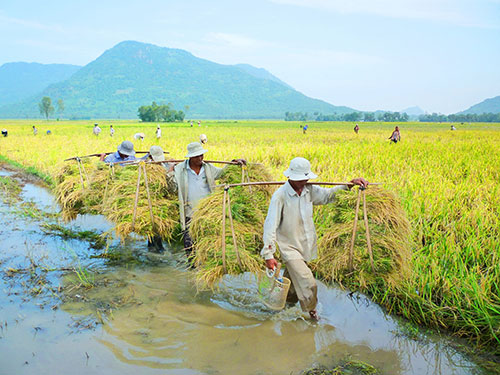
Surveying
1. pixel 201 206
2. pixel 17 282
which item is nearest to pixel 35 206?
pixel 17 282

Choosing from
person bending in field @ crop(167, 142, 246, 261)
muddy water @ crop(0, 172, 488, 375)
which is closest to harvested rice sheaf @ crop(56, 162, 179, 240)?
person bending in field @ crop(167, 142, 246, 261)

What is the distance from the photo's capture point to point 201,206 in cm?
418

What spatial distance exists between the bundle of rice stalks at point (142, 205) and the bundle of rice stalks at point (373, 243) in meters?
1.84

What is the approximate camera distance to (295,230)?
11.1ft

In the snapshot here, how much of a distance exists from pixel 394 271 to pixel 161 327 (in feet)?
6.82

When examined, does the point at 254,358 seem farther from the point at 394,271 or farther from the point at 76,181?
the point at 76,181

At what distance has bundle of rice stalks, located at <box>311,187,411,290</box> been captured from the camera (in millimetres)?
3607

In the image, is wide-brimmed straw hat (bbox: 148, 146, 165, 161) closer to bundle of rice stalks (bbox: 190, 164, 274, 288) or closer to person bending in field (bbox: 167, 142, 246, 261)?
person bending in field (bbox: 167, 142, 246, 261)

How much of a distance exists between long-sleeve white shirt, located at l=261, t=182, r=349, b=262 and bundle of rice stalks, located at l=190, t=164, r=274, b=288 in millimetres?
425

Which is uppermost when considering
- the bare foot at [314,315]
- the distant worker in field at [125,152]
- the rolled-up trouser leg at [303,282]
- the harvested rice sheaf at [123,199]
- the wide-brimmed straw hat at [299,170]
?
the wide-brimmed straw hat at [299,170]

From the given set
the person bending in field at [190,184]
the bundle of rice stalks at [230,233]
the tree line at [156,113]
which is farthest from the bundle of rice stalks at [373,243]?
the tree line at [156,113]

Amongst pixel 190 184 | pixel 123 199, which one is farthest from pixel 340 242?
pixel 123 199

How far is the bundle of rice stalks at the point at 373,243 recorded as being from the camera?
3607mm

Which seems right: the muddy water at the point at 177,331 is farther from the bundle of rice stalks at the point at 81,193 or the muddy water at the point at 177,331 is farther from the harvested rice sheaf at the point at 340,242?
Result: the bundle of rice stalks at the point at 81,193
